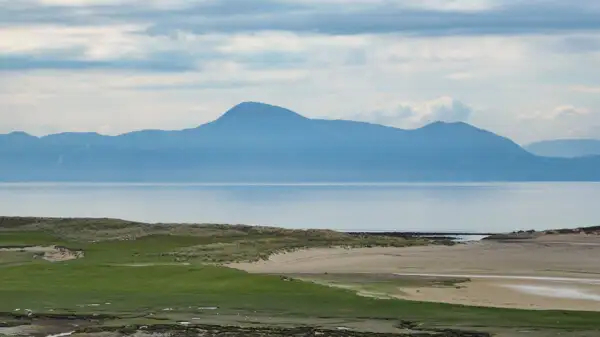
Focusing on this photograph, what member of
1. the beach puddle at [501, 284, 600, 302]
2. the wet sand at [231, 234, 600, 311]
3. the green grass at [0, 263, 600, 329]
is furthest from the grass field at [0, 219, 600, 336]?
the beach puddle at [501, 284, 600, 302]

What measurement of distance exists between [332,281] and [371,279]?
2.35 metres

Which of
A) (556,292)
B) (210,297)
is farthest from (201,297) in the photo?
(556,292)

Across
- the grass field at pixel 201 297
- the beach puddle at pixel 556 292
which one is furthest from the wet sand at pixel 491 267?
the grass field at pixel 201 297

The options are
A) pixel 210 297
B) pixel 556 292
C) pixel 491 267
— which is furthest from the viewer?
pixel 491 267

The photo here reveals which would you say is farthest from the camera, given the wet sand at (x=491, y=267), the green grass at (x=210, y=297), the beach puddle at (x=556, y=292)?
the beach puddle at (x=556, y=292)

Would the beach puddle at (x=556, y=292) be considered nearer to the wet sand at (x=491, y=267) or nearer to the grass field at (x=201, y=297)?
the wet sand at (x=491, y=267)

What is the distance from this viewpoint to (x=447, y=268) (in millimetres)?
56656

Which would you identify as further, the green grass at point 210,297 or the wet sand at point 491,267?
the wet sand at point 491,267

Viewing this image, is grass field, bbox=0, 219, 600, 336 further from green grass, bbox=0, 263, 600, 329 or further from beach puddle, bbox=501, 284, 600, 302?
beach puddle, bbox=501, 284, 600, 302

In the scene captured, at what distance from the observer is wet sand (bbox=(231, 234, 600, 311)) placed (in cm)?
4162

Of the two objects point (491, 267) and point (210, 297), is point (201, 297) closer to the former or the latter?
point (210, 297)

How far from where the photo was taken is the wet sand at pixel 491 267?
41.6m

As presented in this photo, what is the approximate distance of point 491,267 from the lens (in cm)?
5756

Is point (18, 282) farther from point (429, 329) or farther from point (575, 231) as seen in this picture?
point (575, 231)
